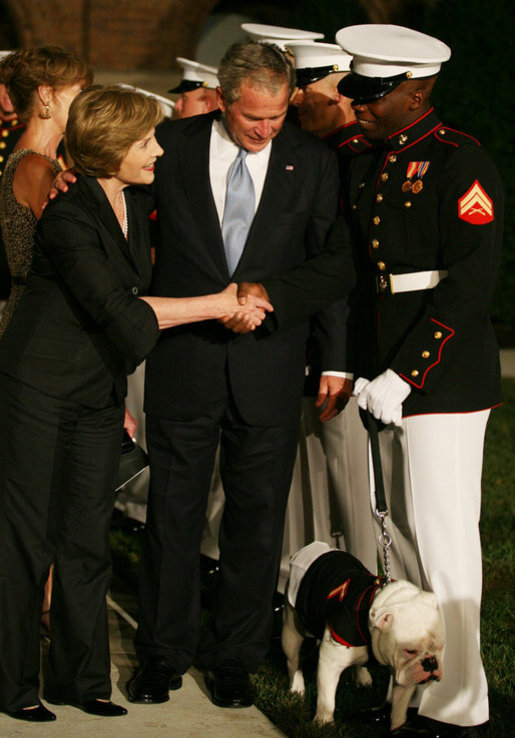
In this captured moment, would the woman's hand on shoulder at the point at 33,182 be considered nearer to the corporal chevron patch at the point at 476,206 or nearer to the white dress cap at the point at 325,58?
the white dress cap at the point at 325,58

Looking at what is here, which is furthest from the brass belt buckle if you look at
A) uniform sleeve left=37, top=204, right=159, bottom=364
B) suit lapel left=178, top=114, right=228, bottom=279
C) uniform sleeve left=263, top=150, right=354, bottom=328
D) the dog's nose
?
the dog's nose

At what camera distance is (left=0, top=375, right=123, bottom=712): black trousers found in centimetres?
375

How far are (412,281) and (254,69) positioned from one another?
83cm

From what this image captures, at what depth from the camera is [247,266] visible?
397 centimetres

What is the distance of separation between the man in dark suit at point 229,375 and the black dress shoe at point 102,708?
0.10m

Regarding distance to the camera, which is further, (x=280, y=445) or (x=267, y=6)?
(x=267, y=6)

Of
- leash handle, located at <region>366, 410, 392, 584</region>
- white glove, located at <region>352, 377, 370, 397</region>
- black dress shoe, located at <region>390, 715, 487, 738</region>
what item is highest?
white glove, located at <region>352, 377, 370, 397</region>

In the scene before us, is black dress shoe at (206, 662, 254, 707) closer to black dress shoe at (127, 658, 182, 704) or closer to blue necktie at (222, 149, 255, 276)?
black dress shoe at (127, 658, 182, 704)

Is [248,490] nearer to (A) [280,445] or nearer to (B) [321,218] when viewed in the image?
(A) [280,445]

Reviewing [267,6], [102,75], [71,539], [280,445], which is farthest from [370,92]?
[267,6]

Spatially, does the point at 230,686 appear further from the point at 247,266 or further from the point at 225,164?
the point at 225,164

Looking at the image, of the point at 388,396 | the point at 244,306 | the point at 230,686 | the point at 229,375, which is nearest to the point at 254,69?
the point at 244,306

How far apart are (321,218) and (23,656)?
1.73 meters

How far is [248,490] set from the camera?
13.6ft
